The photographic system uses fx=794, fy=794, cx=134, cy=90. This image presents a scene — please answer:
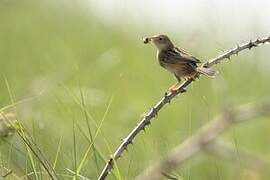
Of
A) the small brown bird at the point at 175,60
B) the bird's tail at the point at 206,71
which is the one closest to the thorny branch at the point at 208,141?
the bird's tail at the point at 206,71

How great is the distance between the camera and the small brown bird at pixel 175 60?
2.80 meters

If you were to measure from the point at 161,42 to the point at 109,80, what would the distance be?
323cm

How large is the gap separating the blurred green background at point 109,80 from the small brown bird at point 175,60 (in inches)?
4.2

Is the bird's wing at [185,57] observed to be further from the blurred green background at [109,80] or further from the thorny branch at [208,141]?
the thorny branch at [208,141]

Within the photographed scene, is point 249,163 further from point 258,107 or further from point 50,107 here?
point 50,107

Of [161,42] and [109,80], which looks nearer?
[161,42]

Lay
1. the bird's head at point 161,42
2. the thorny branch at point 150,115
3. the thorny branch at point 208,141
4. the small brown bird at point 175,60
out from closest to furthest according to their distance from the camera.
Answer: the thorny branch at point 208,141, the thorny branch at point 150,115, the small brown bird at point 175,60, the bird's head at point 161,42

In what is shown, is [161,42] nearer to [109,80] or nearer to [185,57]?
[185,57]

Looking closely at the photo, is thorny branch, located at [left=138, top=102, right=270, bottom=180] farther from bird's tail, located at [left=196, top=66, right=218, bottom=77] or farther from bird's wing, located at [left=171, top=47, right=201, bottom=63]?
bird's wing, located at [left=171, top=47, right=201, bottom=63]

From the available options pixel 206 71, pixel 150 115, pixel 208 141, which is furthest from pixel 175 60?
pixel 208 141

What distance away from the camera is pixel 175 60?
2.88m

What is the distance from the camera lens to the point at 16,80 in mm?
5328

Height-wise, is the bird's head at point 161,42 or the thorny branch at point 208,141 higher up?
the bird's head at point 161,42

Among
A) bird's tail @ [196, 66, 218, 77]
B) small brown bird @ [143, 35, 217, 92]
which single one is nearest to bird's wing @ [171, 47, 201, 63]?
small brown bird @ [143, 35, 217, 92]
